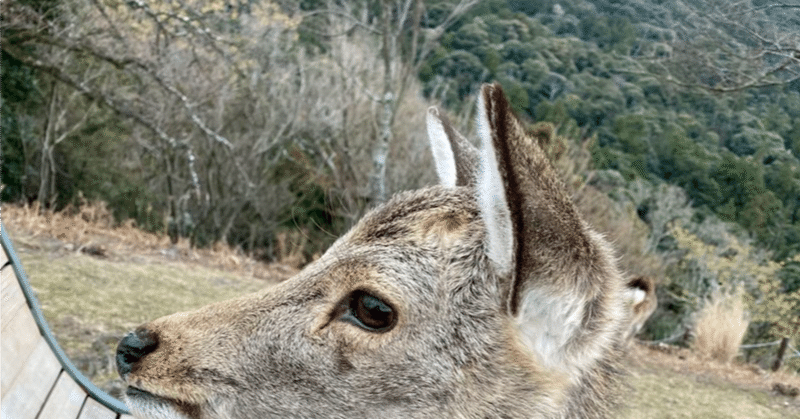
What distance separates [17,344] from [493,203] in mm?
1372

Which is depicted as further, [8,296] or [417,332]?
[8,296]

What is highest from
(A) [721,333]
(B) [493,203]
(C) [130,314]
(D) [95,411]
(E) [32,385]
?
(B) [493,203]

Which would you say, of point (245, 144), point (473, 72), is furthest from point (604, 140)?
point (245, 144)

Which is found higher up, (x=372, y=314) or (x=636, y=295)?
(x=372, y=314)

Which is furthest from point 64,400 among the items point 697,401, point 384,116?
point 384,116

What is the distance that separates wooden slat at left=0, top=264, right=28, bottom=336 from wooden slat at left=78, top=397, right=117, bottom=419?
470 millimetres

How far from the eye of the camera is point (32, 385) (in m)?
1.86

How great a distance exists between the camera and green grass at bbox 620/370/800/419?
5035 millimetres

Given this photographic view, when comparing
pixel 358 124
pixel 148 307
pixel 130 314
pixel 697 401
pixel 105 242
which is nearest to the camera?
pixel 130 314

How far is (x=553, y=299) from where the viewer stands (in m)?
1.31

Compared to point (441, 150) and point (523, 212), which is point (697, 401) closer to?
point (441, 150)

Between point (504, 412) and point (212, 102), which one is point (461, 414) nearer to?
point (504, 412)

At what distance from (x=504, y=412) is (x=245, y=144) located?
13.6 meters

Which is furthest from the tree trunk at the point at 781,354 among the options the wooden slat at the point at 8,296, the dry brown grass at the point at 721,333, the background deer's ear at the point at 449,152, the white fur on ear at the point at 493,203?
the wooden slat at the point at 8,296
